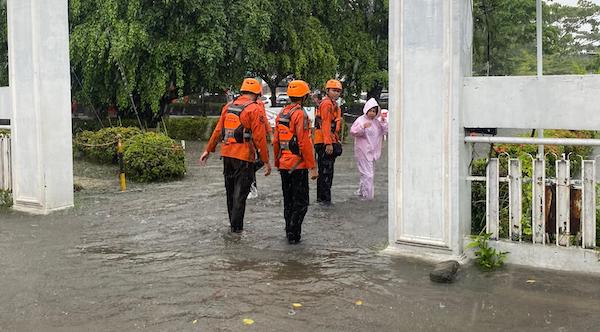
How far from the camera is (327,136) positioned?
34.0 feet

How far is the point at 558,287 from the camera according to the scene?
5773 millimetres

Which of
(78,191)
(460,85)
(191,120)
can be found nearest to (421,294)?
(460,85)

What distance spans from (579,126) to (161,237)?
184 inches

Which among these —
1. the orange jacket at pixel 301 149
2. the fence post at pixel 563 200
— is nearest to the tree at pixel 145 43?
the orange jacket at pixel 301 149

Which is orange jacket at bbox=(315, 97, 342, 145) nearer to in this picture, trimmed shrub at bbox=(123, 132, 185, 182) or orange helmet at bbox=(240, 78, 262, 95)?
orange helmet at bbox=(240, 78, 262, 95)

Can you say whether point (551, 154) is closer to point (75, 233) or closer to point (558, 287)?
point (558, 287)

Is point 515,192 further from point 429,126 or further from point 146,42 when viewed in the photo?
point 146,42

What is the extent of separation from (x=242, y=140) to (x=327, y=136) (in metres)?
2.62

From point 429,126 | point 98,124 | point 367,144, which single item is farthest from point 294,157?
point 98,124

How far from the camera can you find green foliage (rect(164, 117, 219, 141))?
26.0 metres

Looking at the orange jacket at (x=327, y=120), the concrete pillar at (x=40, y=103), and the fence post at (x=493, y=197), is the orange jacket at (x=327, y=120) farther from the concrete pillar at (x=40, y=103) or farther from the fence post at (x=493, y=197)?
the fence post at (x=493, y=197)

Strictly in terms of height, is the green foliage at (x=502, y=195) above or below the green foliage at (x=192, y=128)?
below

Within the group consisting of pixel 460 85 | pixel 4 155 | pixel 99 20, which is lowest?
pixel 4 155

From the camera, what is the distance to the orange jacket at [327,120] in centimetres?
1032
